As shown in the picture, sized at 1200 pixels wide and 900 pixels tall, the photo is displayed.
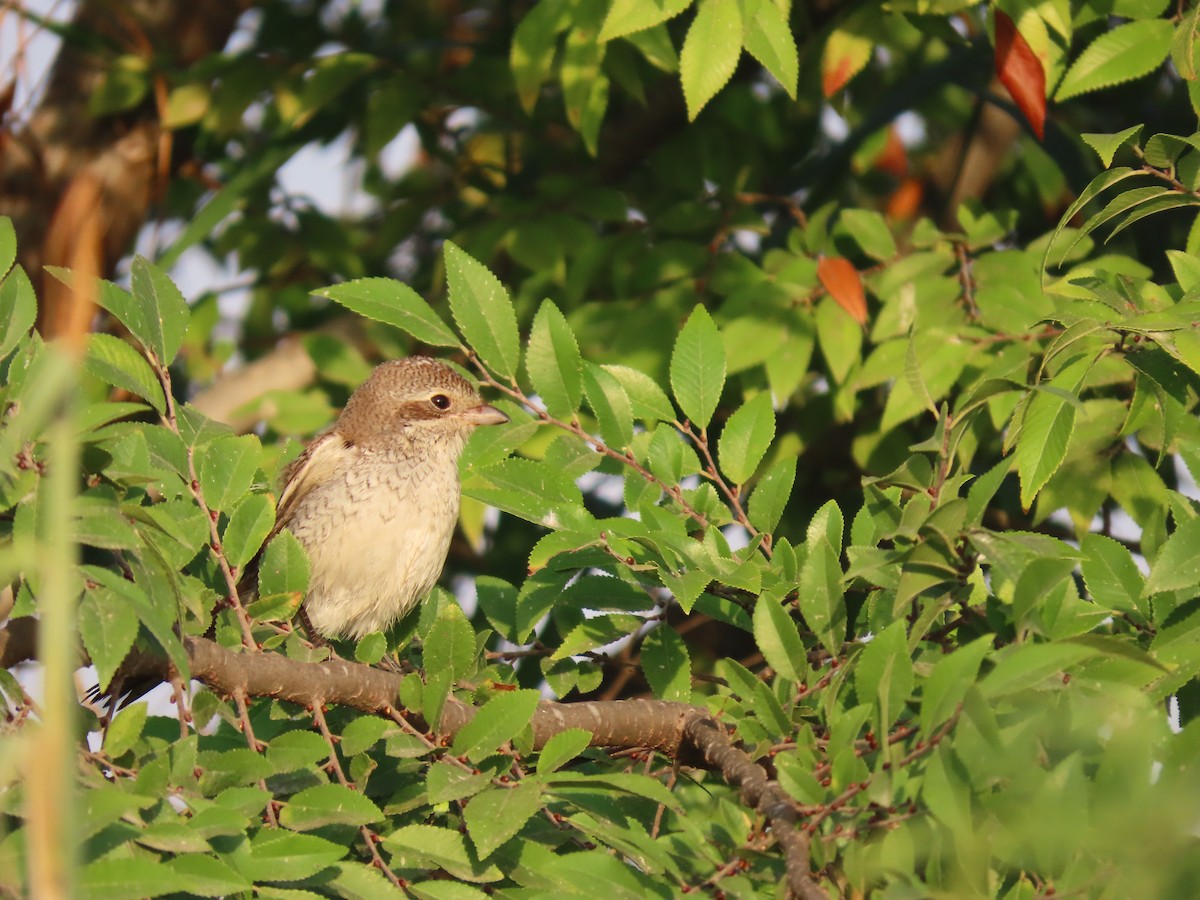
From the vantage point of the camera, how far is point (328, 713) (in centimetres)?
325

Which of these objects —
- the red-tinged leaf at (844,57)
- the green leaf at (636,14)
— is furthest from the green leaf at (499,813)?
the red-tinged leaf at (844,57)

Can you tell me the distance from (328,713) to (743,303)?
2.29 meters

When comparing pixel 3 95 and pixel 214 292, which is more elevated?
pixel 3 95

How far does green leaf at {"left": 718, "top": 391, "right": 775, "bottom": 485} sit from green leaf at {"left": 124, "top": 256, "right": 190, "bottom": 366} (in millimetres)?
1321

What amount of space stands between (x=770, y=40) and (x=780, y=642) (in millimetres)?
1892

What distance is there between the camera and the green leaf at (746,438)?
3.39 m

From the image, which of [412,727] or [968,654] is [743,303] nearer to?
[412,727]

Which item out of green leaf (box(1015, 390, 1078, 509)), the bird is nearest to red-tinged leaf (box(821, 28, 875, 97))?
the bird

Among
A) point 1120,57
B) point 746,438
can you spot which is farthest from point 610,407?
point 1120,57

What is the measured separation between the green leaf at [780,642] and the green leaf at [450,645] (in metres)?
0.72

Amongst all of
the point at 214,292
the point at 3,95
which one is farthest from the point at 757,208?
the point at 3,95

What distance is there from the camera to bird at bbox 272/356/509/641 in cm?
512

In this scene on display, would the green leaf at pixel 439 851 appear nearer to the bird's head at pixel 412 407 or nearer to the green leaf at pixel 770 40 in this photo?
the green leaf at pixel 770 40

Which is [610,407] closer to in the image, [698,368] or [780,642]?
[698,368]
